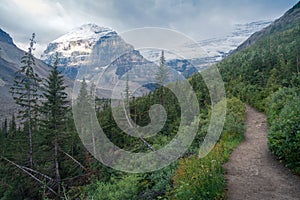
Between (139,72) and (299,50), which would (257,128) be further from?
(299,50)

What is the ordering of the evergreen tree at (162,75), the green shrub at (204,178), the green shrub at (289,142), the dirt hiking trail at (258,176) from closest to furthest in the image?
the green shrub at (204,178) → the dirt hiking trail at (258,176) → the green shrub at (289,142) → the evergreen tree at (162,75)

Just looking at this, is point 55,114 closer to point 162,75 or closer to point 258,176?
point 162,75

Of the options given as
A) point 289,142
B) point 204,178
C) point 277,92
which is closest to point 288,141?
point 289,142

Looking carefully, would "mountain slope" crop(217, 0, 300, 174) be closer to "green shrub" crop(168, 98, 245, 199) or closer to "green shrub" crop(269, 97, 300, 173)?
"green shrub" crop(269, 97, 300, 173)

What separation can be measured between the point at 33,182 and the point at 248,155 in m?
22.2

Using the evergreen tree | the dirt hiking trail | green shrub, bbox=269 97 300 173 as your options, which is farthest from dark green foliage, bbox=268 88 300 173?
the evergreen tree

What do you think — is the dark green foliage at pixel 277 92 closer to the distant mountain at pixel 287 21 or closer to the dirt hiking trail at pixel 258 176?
the dirt hiking trail at pixel 258 176

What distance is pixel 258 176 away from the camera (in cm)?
641

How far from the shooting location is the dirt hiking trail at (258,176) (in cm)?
526

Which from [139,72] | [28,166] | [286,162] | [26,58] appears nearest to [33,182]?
[28,166]

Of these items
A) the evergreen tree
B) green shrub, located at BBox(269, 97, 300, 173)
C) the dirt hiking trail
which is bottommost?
the dirt hiking trail

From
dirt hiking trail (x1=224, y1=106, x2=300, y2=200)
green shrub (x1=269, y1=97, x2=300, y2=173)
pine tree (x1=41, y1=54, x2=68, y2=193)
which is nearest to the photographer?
dirt hiking trail (x1=224, y1=106, x2=300, y2=200)

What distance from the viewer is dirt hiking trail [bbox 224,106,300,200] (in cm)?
526

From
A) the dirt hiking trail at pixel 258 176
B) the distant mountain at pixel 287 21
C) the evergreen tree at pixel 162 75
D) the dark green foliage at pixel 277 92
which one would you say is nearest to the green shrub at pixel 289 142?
the dark green foliage at pixel 277 92
